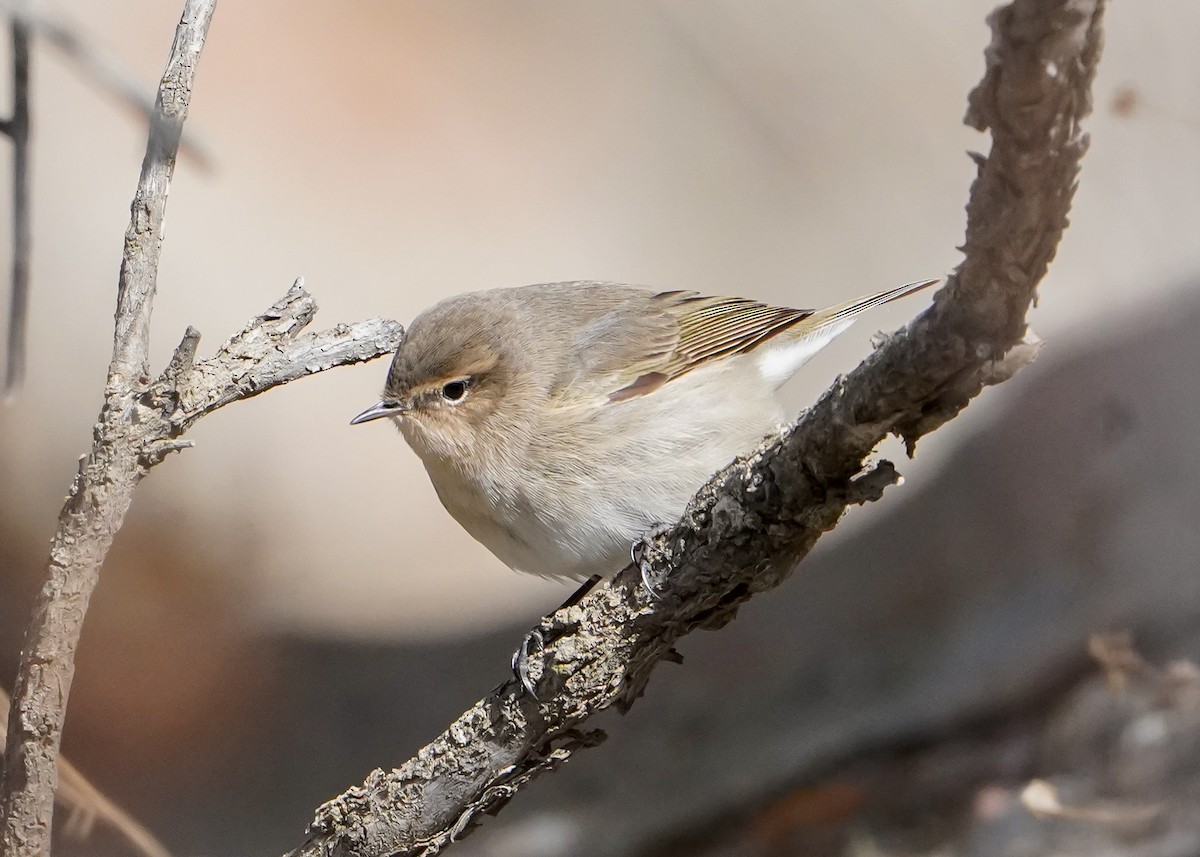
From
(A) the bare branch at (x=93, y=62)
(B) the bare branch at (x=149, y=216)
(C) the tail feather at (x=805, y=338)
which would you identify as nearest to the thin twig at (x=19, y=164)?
(B) the bare branch at (x=149, y=216)

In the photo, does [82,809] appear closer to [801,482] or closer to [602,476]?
[602,476]

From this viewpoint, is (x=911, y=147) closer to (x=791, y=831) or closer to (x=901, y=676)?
(x=901, y=676)

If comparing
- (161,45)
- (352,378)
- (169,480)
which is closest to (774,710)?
(352,378)

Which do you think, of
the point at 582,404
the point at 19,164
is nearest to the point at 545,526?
the point at 582,404

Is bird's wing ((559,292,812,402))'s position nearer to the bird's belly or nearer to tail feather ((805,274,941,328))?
tail feather ((805,274,941,328))

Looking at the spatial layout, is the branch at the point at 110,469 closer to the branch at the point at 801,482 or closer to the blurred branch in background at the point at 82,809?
the blurred branch in background at the point at 82,809

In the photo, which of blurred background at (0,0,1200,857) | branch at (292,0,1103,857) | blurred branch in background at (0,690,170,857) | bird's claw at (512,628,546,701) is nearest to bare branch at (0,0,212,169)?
branch at (292,0,1103,857)
